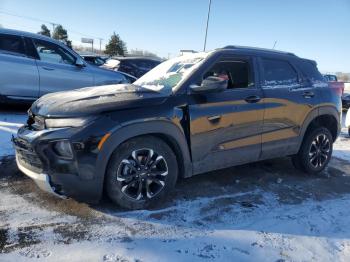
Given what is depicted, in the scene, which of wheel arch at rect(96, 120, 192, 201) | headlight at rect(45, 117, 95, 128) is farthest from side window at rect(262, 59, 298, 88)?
headlight at rect(45, 117, 95, 128)

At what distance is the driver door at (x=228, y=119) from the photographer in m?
4.14

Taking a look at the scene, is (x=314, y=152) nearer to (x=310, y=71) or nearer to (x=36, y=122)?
(x=310, y=71)

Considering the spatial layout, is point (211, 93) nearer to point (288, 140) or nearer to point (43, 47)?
point (288, 140)

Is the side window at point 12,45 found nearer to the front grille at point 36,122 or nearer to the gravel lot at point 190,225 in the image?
the gravel lot at point 190,225

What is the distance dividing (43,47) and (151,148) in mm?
4987

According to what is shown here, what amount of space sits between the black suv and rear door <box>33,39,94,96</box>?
360 cm

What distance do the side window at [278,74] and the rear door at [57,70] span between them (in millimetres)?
4534

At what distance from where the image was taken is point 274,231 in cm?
370

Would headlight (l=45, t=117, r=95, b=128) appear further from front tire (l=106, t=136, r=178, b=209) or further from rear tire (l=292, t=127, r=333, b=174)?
rear tire (l=292, t=127, r=333, b=174)

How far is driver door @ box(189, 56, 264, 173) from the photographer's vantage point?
4.14 metres

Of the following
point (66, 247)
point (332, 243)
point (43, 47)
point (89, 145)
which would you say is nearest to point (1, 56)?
point (43, 47)

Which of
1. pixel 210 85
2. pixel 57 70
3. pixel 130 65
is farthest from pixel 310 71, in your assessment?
pixel 130 65

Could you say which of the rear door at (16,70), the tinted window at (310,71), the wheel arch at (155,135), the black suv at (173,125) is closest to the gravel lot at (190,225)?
the black suv at (173,125)

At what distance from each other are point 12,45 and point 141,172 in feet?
16.7
